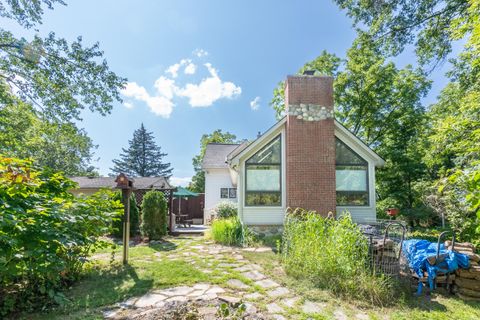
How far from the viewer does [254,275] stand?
4578 mm

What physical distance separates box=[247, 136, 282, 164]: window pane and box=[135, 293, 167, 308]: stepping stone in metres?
5.51

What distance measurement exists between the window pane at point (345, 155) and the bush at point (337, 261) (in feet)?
14.2

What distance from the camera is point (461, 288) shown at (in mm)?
3986

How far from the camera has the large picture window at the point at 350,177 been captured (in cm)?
847

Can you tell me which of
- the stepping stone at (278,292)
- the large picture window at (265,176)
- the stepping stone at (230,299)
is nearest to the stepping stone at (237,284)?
the stepping stone at (278,292)

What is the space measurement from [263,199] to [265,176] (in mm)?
770

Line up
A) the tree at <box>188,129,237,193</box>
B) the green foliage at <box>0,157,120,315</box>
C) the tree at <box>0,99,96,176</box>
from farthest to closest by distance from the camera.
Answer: the tree at <box>188,129,237,193</box>, the tree at <box>0,99,96,176</box>, the green foliage at <box>0,157,120,315</box>

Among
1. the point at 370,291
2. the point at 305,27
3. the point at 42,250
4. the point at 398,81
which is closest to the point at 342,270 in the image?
the point at 370,291

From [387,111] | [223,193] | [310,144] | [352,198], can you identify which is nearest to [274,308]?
[310,144]

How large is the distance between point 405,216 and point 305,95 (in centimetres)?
905

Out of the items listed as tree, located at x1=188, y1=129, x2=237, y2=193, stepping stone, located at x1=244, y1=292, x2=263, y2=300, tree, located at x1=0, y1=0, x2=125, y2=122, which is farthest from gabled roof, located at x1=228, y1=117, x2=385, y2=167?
tree, located at x1=188, y1=129, x2=237, y2=193

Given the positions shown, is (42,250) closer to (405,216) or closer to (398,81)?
(405,216)

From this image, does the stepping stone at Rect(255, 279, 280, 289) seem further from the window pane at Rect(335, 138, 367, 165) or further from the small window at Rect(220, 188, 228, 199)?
the small window at Rect(220, 188, 228, 199)

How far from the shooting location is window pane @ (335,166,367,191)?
8.51 metres
